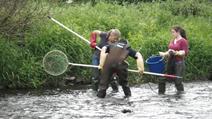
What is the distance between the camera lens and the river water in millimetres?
11359

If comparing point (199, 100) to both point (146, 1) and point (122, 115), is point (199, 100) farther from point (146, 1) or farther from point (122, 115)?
point (146, 1)

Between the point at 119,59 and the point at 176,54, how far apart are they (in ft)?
5.66

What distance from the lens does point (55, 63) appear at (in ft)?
43.4

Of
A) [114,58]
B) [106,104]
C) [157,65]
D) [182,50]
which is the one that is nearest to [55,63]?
[114,58]

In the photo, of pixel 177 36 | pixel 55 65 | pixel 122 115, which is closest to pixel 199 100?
pixel 177 36

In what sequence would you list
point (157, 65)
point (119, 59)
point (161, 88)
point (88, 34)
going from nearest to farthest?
point (119, 59), point (157, 65), point (161, 88), point (88, 34)

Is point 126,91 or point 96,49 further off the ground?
point 96,49

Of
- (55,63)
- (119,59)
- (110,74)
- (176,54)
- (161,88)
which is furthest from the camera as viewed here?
(161,88)

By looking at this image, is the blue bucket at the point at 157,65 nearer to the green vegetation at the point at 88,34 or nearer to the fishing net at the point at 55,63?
the green vegetation at the point at 88,34

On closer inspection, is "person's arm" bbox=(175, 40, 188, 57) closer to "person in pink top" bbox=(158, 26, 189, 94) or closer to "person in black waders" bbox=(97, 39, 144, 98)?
"person in pink top" bbox=(158, 26, 189, 94)

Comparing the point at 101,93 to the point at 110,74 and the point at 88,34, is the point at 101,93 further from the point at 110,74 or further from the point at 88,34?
the point at 88,34

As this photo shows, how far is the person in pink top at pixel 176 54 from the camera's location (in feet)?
44.3

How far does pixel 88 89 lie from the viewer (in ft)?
47.9

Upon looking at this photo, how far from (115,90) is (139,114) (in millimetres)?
2878
